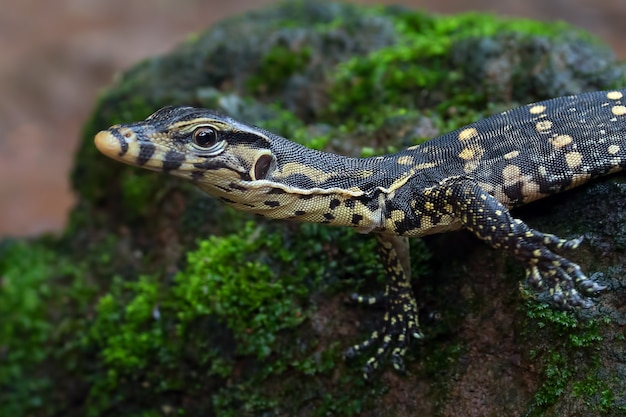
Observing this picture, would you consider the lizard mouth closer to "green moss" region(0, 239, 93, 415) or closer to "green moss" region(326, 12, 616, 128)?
"green moss" region(326, 12, 616, 128)

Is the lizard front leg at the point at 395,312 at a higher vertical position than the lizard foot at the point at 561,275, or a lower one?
lower

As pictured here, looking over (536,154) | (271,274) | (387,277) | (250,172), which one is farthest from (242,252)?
(536,154)

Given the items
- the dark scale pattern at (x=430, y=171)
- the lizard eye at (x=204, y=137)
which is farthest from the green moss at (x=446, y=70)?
the lizard eye at (x=204, y=137)

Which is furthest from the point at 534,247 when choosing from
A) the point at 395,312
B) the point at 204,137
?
the point at 204,137

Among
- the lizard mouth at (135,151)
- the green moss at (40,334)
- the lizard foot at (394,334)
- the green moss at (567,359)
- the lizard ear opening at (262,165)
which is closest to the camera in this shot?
the lizard mouth at (135,151)

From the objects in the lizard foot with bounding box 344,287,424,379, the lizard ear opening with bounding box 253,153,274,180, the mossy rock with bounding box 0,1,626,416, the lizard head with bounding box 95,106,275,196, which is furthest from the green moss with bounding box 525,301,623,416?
the lizard head with bounding box 95,106,275,196

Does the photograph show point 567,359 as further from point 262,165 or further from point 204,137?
point 204,137

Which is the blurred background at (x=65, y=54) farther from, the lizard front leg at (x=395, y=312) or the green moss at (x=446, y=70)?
the lizard front leg at (x=395, y=312)
